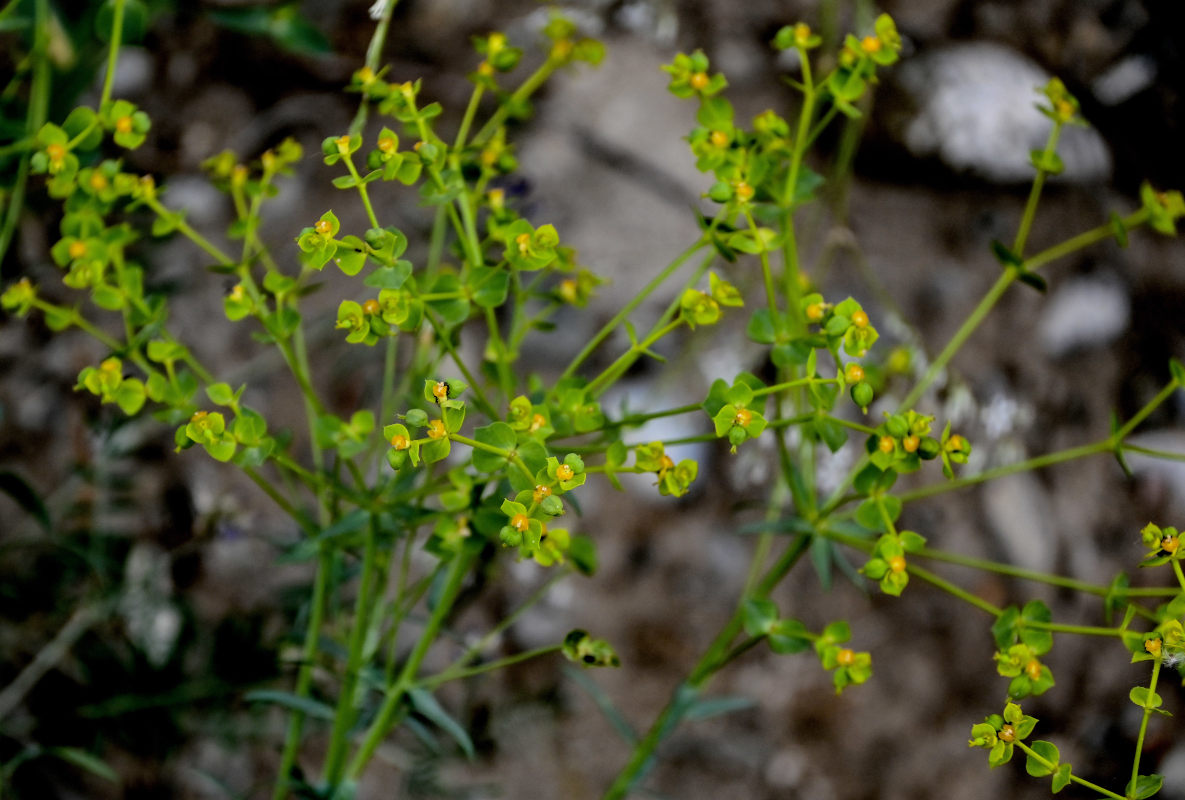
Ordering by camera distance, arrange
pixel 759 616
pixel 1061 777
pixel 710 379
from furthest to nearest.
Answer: pixel 710 379 → pixel 759 616 → pixel 1061 777

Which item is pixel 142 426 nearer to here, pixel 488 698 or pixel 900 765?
pixel 488 698

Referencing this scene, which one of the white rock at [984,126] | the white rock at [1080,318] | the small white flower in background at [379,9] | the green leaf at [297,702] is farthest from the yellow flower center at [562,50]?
the white rock at [1080,318]

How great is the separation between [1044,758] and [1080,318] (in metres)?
0.89

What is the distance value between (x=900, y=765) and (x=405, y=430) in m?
0.93

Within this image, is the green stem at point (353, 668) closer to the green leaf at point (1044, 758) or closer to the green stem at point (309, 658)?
the green stem at point (309, 658)

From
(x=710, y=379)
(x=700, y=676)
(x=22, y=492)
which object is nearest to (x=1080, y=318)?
(x=710, y=379)

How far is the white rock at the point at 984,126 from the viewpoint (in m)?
1.31

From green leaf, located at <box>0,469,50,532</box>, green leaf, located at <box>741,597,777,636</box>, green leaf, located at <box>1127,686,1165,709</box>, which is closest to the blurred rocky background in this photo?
green leaf, located at <box>0,469,50,532</box>

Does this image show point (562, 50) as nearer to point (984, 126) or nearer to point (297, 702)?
point (297, 702)

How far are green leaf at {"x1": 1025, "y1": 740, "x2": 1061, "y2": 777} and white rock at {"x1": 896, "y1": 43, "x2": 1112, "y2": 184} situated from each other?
0.92 m

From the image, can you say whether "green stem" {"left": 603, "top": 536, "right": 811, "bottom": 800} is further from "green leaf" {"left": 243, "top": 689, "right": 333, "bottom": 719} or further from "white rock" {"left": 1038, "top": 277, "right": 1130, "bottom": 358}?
"white rock" {"left": 1038, "top": 277, "right": 1130, "bottom": 358}

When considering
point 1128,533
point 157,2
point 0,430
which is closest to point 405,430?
point 157,2

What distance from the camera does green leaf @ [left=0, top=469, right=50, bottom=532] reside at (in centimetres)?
78

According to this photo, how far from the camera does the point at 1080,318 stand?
1.29 metres
